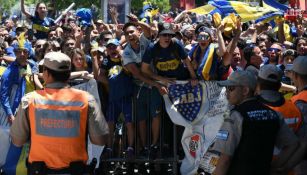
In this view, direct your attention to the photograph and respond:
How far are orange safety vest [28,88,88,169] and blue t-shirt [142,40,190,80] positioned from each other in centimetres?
389

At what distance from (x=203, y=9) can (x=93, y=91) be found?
11011mm

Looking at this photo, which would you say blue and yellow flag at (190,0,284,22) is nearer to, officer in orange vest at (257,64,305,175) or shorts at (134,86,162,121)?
shorts at (134,86,162,121)

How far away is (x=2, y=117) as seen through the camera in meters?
10.5

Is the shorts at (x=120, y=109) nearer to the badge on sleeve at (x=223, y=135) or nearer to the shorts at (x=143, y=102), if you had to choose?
the shorts at (x=143, y=102)

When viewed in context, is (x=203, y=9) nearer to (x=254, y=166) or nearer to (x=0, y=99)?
(x=0, y=99)

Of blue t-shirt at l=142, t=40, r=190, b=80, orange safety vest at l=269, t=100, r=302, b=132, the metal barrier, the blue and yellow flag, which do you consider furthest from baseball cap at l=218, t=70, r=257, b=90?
the blue and yellow flag

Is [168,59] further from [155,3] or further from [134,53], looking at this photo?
[155,3]

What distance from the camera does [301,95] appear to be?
6.89 meters

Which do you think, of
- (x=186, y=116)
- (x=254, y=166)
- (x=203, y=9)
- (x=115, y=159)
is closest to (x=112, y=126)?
(x=115, y=159)

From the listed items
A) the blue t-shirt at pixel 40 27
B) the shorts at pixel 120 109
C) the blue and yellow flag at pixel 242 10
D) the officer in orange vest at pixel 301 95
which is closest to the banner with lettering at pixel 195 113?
the shorts at pixel 120 109

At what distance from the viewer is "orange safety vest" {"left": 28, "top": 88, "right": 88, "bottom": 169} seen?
6559mm

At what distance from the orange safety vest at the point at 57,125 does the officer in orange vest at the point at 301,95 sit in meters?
1.96

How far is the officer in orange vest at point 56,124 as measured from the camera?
258 inches

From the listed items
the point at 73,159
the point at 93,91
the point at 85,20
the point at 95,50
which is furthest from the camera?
the point at 85,20
